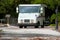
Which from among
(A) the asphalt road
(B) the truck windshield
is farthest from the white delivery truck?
(A) the asphalt road

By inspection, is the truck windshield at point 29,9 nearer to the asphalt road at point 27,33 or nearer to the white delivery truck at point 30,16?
the white delivery truck at point 30,16

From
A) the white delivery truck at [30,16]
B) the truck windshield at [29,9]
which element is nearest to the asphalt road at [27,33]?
the white delivery truck at [30,16]

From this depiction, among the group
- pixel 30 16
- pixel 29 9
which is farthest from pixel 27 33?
pixel 29 9

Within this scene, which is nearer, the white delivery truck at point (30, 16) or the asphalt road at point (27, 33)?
the asphalt road at point (27, 33)

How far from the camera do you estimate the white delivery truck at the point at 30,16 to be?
36094mm

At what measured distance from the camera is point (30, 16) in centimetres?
3619

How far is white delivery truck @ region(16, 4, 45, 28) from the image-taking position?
36.1 meters

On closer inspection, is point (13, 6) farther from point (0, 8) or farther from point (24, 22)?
point (24, 22)

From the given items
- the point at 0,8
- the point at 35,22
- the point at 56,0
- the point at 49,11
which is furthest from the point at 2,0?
the point at 35,22

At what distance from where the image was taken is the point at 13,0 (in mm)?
53625

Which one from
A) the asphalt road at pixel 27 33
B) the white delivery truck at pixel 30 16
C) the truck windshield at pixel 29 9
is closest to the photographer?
the asphalt road at pixel 27 33

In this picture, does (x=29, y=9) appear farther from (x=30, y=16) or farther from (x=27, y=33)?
(x=27, y=33)

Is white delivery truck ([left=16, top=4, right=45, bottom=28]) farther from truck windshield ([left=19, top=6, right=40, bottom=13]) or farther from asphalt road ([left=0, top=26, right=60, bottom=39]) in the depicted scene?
asphalt road ([left=0, top=26, right=60, bottom=39])

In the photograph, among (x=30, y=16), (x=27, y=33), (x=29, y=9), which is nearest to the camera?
(x=27, y=33)
